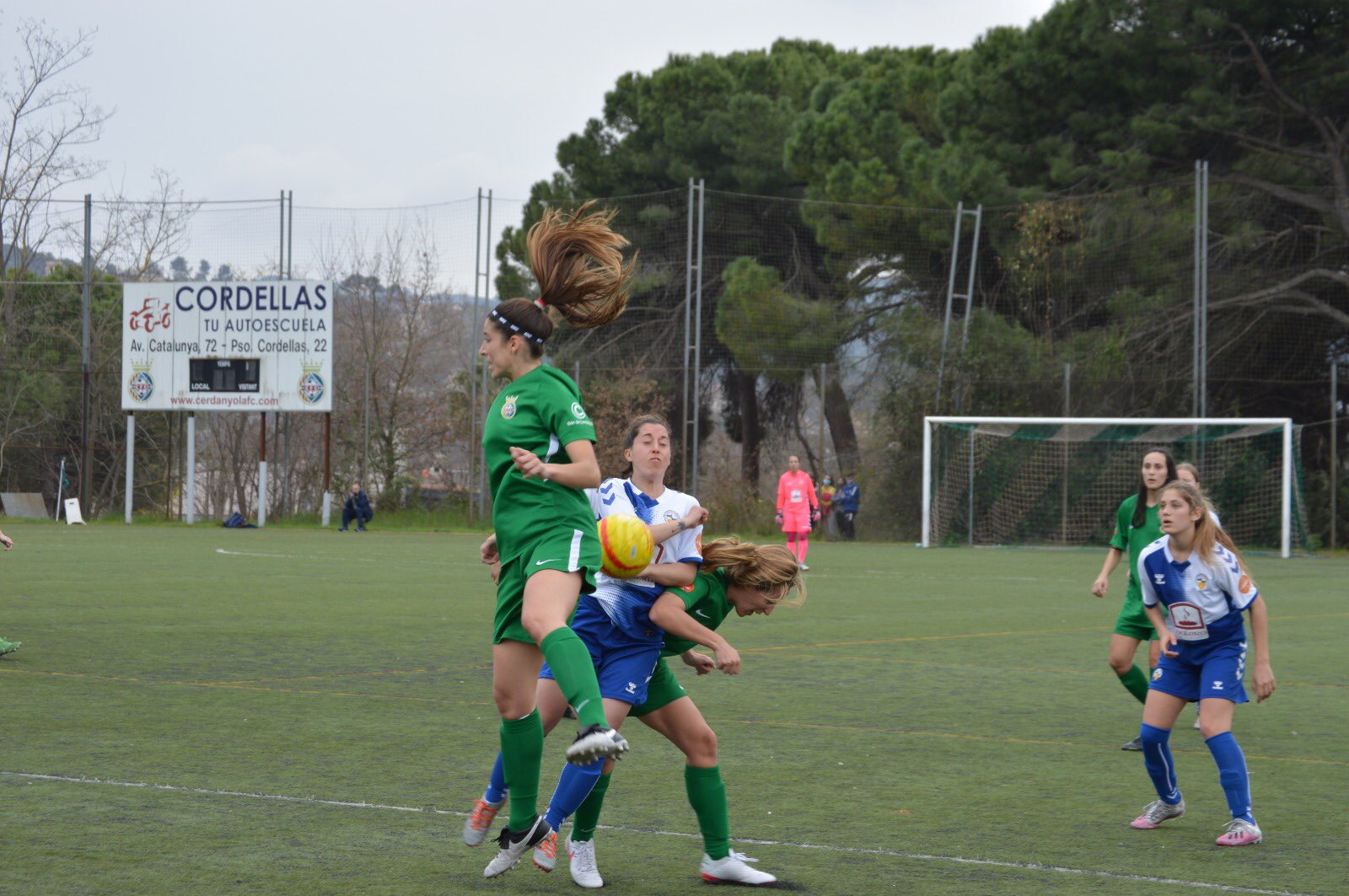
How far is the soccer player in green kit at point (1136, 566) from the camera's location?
8.39 meters

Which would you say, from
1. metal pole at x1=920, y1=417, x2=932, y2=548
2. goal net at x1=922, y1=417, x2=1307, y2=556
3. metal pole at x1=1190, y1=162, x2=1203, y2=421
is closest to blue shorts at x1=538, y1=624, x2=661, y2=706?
goal net at x1=922, y1=417, x2=1307, y2=556

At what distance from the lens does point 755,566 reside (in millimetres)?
5258

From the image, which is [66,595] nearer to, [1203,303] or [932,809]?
[932,809]

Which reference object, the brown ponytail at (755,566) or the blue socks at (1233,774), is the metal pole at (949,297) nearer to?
the blue socks at (1233,774)

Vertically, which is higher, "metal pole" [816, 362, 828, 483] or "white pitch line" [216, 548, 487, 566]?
"metal pole" [816, 362, 828, 483]

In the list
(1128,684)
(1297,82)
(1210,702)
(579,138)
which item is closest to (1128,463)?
(1297,82)

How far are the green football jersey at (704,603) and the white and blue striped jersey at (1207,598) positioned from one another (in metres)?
2.03

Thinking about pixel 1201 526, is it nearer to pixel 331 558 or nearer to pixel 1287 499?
pixel 331 558

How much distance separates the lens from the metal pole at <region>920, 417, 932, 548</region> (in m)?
32.6

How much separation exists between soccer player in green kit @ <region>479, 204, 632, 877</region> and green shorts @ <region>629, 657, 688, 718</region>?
0.35 metres

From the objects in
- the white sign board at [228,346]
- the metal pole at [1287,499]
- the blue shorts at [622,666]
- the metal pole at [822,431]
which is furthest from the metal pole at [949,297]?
the blue shorts at [622,666]

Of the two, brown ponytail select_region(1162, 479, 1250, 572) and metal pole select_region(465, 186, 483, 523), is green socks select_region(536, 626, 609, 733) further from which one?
metal pole select_region(465, 186, 483, 523)

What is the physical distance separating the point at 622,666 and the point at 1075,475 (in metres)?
29.0

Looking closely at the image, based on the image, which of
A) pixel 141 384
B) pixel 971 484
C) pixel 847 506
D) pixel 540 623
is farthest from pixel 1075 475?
pixel 540 623
